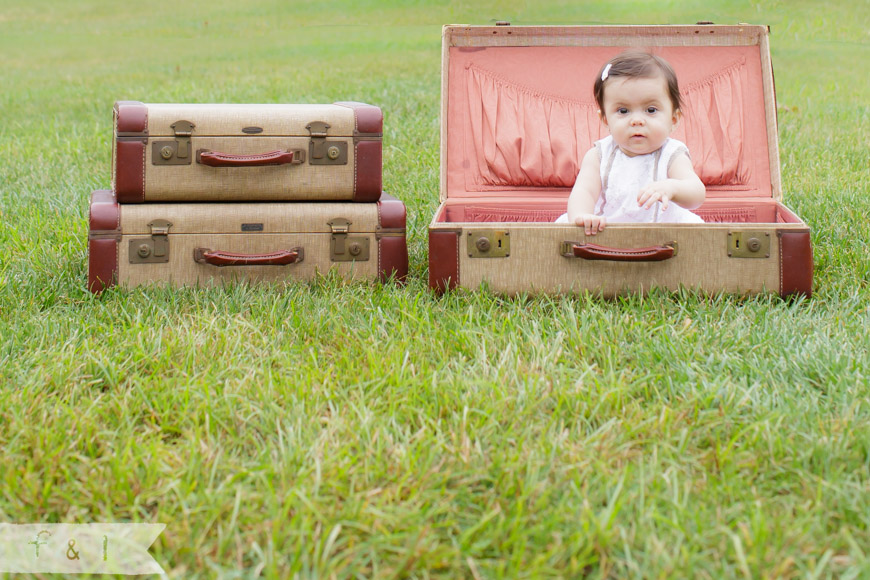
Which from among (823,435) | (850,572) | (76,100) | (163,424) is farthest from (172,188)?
(76,100)

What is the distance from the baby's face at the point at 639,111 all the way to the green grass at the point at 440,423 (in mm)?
666

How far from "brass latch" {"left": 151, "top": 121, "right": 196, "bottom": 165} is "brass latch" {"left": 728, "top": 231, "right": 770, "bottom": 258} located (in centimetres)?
190

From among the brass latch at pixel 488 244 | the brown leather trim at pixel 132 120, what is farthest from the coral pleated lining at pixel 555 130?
the brown leather trim at pixel 132 120

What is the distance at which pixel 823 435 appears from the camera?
2025mm

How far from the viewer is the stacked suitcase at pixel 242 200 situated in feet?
10.6

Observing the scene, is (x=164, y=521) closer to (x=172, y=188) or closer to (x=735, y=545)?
(x=735, y=545)

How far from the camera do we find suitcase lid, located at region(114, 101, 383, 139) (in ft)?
10.6

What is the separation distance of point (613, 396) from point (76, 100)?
8.09m

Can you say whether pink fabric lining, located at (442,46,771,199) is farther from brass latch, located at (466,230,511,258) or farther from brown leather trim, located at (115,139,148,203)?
brown leather trim, located at (115,139,148,203)

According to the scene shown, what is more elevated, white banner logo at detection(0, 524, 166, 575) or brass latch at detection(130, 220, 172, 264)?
brass latch at detection(130, 220, 172, 264)

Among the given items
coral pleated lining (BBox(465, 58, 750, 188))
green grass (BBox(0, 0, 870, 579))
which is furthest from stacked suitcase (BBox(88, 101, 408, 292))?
coral pleated lining (BBox(465, 58, 750, 188))

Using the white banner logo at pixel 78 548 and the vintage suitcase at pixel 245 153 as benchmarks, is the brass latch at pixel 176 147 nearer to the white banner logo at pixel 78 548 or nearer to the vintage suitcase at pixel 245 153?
the vintage suitcase at pixel 245 153

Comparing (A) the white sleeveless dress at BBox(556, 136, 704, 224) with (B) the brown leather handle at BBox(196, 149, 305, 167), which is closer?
(B) the brown leather handle at BBox(196, 149, 305, 167)

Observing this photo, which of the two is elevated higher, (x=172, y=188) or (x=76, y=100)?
(x=76, y=100)
